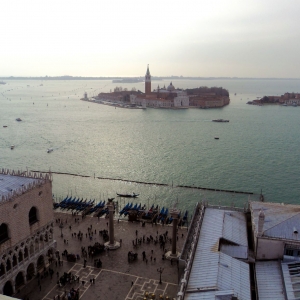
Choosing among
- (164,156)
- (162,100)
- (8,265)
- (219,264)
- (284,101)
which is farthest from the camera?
(284,101)

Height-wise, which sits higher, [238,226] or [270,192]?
[238,226]

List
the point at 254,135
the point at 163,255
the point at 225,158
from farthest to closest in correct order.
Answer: the point at 254,135 → the point at 225,158 → the point at 163,255

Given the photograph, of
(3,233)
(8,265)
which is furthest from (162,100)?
(3,233)

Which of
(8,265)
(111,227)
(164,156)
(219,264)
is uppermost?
(219,264)

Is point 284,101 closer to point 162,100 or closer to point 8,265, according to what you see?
point 162,100

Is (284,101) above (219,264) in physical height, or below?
above

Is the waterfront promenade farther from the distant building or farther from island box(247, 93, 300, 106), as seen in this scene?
island box(247, 93, 300, 106)

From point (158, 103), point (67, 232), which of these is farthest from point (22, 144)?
point (158, 103)

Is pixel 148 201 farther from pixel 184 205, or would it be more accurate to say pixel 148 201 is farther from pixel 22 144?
pixel 22 144
